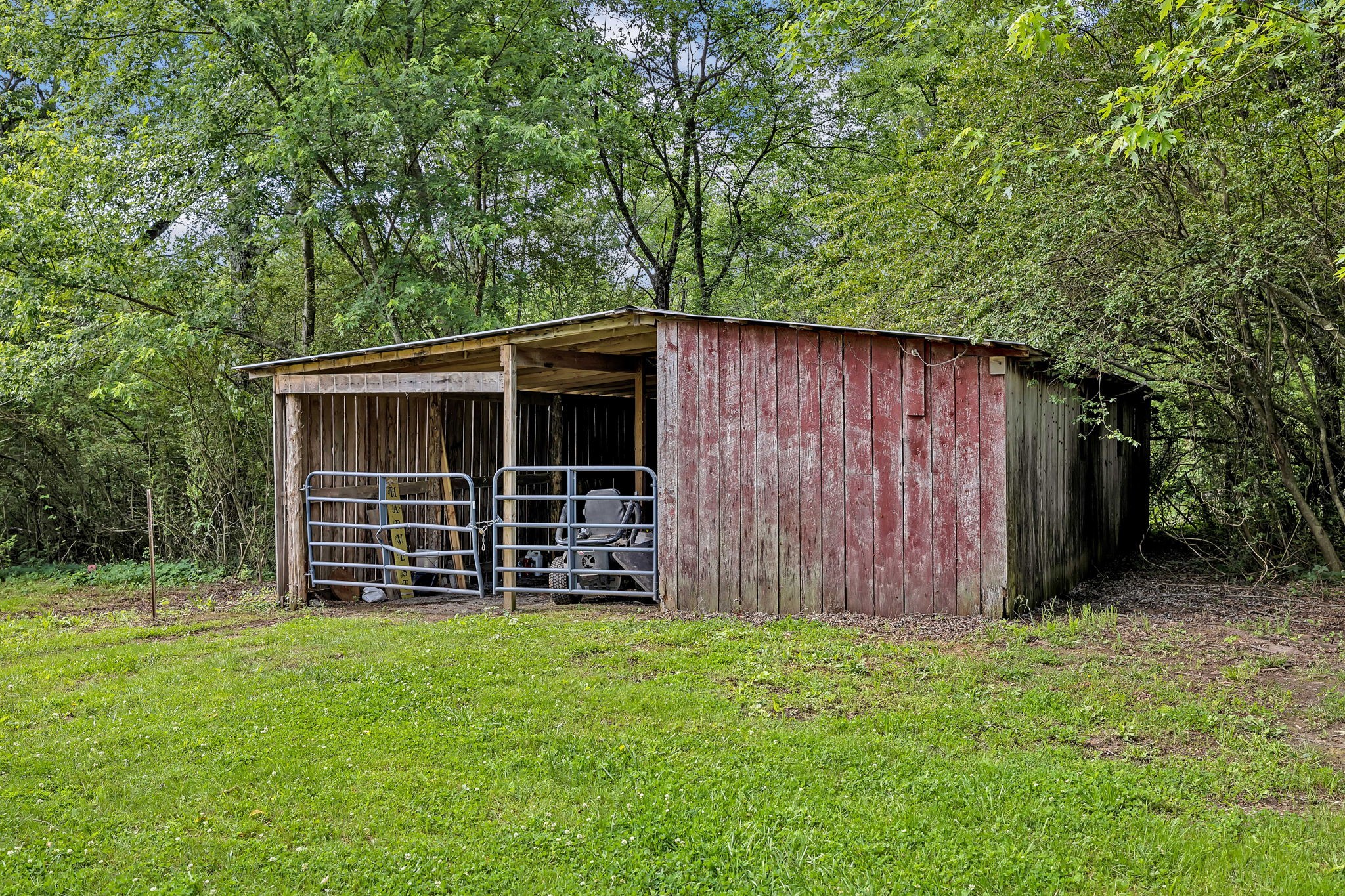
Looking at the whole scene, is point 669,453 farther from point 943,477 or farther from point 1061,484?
point 1061,484

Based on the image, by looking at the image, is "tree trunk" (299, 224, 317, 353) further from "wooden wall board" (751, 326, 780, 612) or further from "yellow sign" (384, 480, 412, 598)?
"wooden wall board" (751, 326, 780, 612)

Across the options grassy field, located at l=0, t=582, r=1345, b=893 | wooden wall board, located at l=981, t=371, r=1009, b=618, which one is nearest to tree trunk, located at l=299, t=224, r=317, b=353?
grassy field, located at l=0, t=582, r=1345, b=893

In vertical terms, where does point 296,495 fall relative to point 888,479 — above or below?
below

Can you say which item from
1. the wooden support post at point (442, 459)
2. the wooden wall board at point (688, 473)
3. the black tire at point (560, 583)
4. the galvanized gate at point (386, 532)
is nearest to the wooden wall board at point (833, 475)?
the wooden wall board at point (688, 473)

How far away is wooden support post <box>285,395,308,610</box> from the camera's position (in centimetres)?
866

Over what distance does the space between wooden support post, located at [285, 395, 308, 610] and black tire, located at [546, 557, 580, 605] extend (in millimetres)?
2453

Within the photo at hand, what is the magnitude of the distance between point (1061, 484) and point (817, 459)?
2563mm

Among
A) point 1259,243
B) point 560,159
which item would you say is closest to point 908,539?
Result: point 1259,243

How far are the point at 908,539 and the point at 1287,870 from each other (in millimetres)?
3955

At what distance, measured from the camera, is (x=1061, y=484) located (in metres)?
7.95

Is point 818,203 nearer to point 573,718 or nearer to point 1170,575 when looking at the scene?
point 1170,575

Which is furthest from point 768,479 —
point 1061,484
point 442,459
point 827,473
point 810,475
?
point 442,459

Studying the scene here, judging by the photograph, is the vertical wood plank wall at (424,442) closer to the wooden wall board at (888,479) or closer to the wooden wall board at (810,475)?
the wooden wall board at (810,475)

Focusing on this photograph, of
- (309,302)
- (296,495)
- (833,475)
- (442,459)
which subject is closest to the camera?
(833,475)
